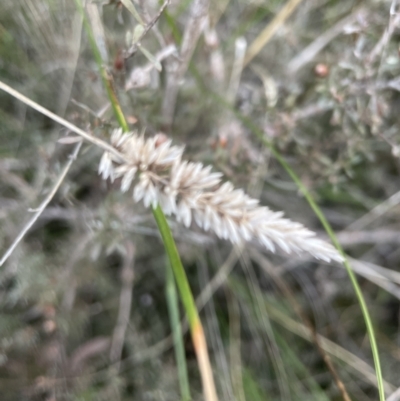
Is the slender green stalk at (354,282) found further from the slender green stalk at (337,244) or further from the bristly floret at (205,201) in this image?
the bristly floret at (205,201)

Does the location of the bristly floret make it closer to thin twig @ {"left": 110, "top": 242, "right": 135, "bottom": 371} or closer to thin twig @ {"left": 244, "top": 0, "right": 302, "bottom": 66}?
thin twig @ {"left": 110, "top": 242, "right": 135, "bottom": 371}

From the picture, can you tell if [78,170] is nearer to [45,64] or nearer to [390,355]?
[45,64]

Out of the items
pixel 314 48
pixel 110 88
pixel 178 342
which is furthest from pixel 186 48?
pixel 178 342

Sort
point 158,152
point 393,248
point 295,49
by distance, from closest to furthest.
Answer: point 158,152 < point 295,49 < point 393,248

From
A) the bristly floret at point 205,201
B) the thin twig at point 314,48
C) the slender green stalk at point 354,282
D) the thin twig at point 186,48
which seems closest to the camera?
the bristly floret at point 205,201

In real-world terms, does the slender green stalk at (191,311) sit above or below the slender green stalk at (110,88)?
below

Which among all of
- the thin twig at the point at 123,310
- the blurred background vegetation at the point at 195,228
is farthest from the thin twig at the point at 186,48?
the thin twig at the point at 123,310

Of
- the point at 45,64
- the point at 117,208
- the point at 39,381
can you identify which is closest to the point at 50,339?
the point at 39,381

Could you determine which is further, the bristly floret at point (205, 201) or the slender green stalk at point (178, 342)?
the slender green stalk at point (178, 342)
